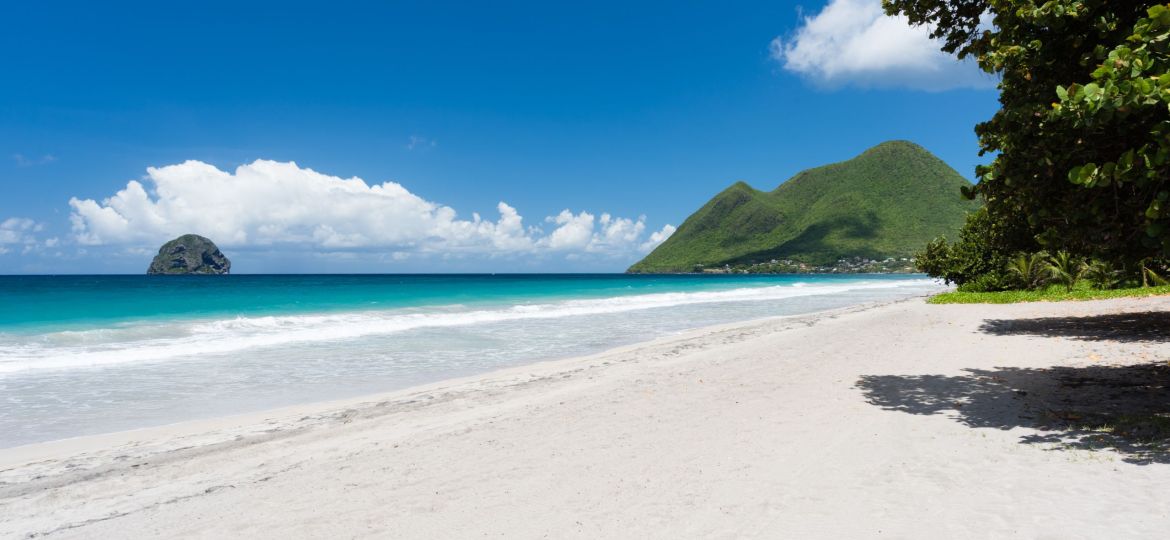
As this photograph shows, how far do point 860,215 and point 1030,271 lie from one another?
14429 cm

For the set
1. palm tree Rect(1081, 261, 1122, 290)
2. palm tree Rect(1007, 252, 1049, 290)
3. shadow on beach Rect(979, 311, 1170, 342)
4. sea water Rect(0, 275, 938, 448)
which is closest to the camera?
sea water Rect(0, 275, 938, 448)

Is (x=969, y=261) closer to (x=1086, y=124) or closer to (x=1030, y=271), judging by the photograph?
(x=1030, y=271)

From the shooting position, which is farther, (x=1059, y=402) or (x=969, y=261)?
(x=969, y=261)

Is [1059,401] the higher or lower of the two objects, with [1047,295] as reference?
lower

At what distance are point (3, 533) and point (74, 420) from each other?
5509mm

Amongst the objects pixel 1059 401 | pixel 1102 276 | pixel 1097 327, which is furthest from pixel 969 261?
pixel 1059 401

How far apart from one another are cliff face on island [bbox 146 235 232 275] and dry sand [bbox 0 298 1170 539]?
721ft

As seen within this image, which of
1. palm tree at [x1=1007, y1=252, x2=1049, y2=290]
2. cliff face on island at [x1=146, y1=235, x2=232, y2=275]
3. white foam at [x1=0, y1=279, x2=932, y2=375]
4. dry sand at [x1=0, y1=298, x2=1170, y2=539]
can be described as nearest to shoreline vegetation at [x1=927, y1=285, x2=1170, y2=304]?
palm tree at [x1=1007, y1=252, x2=1049, y2=290]

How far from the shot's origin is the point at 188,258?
193 metres

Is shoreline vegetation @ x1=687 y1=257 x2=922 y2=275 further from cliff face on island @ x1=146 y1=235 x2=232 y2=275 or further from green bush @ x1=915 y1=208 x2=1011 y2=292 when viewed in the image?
cliff face on island @ x1=146 y1=235 x2=232 y2=275

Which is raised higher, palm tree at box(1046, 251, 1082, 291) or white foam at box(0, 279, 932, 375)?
palm tree at box(1046, 251, 1082, 291)

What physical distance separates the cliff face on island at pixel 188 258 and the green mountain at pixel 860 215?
15406cm

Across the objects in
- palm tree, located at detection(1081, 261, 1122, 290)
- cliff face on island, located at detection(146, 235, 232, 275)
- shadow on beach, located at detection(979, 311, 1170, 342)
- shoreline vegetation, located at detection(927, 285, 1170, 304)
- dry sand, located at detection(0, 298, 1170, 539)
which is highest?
cliff face on island, located at detection(146, 235, 232, 275)

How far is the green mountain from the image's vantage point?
144875 mm
